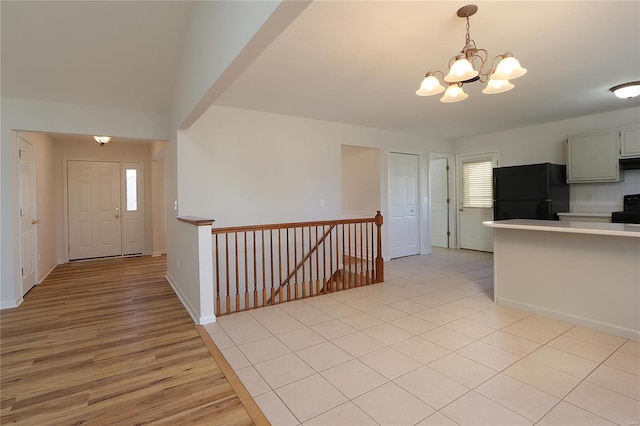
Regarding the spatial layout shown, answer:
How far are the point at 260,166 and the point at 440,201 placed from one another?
4537 millimetres

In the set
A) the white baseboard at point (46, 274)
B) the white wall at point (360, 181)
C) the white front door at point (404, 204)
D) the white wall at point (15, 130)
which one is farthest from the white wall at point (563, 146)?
the white baseboard at point (46, 274)

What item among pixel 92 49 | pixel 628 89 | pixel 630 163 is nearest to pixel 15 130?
pixel 92 49

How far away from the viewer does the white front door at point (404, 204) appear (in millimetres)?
5969

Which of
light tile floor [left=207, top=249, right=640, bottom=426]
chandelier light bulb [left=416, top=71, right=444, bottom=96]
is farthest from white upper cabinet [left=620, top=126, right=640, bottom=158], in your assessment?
chandelier light bulb [left=416, top=71, right=444, bottom=96]

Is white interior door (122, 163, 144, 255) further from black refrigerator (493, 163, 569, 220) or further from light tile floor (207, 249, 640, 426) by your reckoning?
black refrigerator (493, 163, 569, 220)

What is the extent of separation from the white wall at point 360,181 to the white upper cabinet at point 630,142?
139 inches

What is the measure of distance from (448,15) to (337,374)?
8.64 ft

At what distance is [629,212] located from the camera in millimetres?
4305

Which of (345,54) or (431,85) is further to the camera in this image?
(345,54)

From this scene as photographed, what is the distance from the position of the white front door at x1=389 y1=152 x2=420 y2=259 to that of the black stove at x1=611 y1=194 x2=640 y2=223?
2.97 m

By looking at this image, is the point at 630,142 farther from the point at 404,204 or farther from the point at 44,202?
the point at 44,202

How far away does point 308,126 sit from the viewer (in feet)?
16.1

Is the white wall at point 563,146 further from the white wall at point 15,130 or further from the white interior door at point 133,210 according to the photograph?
the white interior door at point 133,210

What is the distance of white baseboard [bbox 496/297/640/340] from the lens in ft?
8.30
